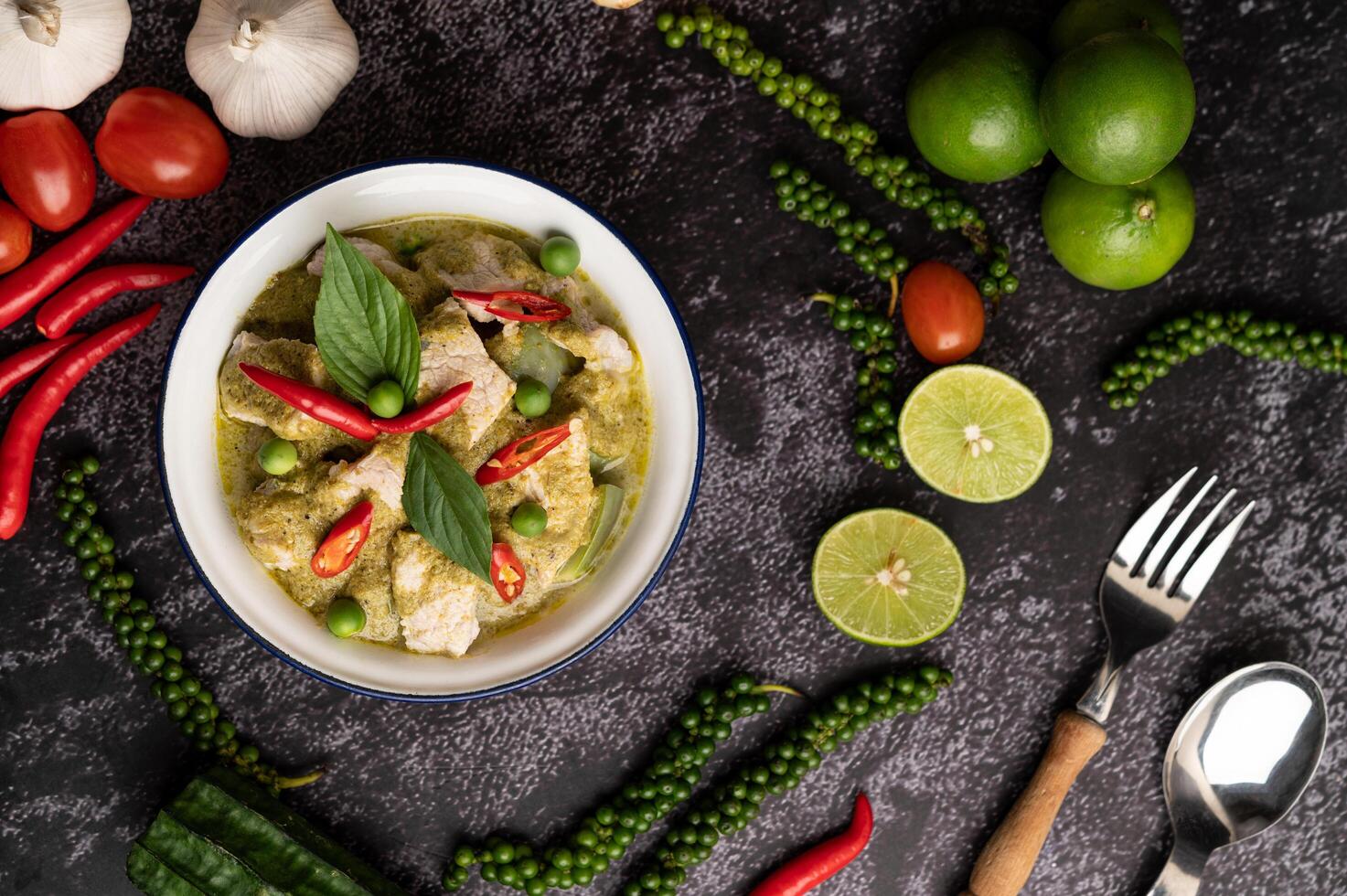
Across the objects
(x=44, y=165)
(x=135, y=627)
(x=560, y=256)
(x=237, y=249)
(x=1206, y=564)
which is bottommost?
(x=1206, y=564)

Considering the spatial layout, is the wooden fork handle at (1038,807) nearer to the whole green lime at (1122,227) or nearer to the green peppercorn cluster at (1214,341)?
the green peppercorn cluster at (1214,341)

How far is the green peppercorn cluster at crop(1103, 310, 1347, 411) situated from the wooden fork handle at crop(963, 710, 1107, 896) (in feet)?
3.86

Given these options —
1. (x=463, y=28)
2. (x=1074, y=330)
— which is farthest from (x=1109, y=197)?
(x=463, y=28)

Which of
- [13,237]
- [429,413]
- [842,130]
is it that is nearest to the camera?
[429,413]

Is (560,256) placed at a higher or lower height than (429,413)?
higher

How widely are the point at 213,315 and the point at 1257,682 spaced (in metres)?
3.72

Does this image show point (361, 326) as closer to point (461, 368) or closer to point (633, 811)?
point (461, 368)

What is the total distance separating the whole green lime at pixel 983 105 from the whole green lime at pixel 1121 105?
148mm

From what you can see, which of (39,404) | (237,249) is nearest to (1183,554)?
(237,249)

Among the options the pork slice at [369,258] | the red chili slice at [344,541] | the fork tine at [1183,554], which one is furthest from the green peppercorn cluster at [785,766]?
the pork slice at [369,258]

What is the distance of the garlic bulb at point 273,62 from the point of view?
3.00 meters

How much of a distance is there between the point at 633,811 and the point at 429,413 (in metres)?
1.63

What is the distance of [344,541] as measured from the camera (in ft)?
9.46

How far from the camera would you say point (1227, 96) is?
339cm
